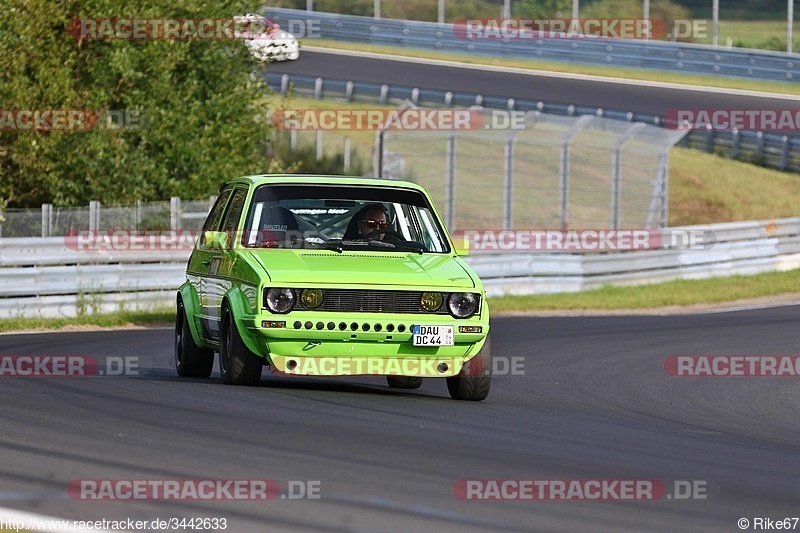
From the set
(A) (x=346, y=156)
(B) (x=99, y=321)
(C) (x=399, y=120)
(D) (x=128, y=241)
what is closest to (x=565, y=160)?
(C) (x=399, y=120)

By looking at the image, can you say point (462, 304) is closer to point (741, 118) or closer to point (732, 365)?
point (732, 365)

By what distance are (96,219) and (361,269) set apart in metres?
11.3

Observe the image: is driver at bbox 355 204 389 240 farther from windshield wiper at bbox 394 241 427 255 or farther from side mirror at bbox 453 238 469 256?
side mirror at bbox 453 238 469 256

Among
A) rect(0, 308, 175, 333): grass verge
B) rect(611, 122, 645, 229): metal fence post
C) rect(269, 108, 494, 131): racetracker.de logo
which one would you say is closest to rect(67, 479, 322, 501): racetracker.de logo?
rect(0, 308, 175, 333): grass verge

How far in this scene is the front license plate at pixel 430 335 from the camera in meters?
10.1

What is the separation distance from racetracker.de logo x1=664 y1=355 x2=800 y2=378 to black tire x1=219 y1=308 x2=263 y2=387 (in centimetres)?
510

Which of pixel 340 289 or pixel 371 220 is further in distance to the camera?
pixel 371 220

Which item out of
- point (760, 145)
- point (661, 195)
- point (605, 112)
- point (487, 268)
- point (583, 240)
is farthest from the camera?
point (760, 145)

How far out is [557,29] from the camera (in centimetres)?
4984

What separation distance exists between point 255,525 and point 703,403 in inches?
259

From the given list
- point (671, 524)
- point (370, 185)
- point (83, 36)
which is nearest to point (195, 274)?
point (370, 185)

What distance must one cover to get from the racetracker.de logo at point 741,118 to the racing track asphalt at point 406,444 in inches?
1010

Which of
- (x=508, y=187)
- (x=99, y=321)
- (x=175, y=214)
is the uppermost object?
(x=175, y=214)

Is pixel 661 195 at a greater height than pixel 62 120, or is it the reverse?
pixel 62 120
